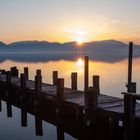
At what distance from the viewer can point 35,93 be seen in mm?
14258

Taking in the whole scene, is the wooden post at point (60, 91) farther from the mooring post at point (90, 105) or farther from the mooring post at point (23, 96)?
the mooring post at point (23, 96)

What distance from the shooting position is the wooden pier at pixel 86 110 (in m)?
8.41

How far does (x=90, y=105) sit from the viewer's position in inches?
388

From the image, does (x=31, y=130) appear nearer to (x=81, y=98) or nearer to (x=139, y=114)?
(x=81, y=98)

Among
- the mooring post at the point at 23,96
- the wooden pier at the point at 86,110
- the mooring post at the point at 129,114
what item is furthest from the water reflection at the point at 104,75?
the mooring post at the point at 129,114

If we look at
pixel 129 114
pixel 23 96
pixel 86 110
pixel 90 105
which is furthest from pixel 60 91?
pixel 23 96

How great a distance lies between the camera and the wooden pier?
8.41 m

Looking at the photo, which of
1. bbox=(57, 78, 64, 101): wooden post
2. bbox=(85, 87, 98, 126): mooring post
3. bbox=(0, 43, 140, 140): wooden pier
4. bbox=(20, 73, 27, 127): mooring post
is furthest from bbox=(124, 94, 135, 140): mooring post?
bbox=(20, 73, 27, 127): mooring post

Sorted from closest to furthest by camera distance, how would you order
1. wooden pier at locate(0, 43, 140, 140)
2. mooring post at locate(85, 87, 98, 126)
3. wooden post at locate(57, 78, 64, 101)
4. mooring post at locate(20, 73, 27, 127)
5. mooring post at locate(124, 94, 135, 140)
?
mooring post at locate(124, 94, 135, 140) → wooden pier at locate(0, 43, 140, 140) → mooring post at locate(85, 87, 98, 126) → wooden post at locate(57, 78, 64, 101) → mooring post at locate(20, 73, 27, 127)

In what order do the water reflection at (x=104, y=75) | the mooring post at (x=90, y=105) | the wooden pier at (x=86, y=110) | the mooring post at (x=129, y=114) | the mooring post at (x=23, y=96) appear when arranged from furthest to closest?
1. the water reflection at (x=104, y=75)
2. the mooring post at (x=23, y=96)
3. the mooring post at (x=90, y=105)
4. the wooden pier at (x=86, y=110)
5. the mooring post at (x=129, y=114)

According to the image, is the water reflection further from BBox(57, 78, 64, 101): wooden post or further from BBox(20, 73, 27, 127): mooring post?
BBox(57, 78, 64, 101): wooden post

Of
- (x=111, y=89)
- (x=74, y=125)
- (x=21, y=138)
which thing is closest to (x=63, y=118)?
(x=74, y=125)

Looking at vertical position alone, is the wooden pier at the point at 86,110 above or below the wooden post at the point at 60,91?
below

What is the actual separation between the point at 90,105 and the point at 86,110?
1.09ft
